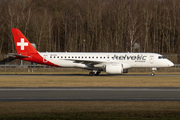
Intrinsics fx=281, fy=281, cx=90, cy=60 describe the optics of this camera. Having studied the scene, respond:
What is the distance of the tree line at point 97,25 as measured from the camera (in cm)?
7912

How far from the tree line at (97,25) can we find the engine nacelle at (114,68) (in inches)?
1345

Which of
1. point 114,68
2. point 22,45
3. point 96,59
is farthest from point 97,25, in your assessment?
point 114,68

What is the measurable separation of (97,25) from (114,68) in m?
51.2

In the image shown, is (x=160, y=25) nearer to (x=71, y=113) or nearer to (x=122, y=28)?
(x=122, y=28)

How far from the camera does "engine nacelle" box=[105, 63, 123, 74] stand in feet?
131

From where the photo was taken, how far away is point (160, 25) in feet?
276

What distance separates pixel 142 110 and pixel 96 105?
266cm

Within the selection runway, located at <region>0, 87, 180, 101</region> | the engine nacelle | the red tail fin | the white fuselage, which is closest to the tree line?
the red tail fin

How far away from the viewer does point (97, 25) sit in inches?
3538

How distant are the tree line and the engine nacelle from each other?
34.2 metres

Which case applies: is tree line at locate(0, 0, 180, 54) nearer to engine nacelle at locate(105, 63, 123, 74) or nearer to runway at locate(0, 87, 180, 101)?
engine nacelle at locate(105, 63, 123, 74)

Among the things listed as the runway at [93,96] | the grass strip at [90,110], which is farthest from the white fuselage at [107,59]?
the grass strip at [90,110]

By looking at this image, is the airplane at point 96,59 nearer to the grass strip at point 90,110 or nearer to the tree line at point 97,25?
the grass strip at point 90,110

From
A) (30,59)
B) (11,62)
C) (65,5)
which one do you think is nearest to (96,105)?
(30,59)
